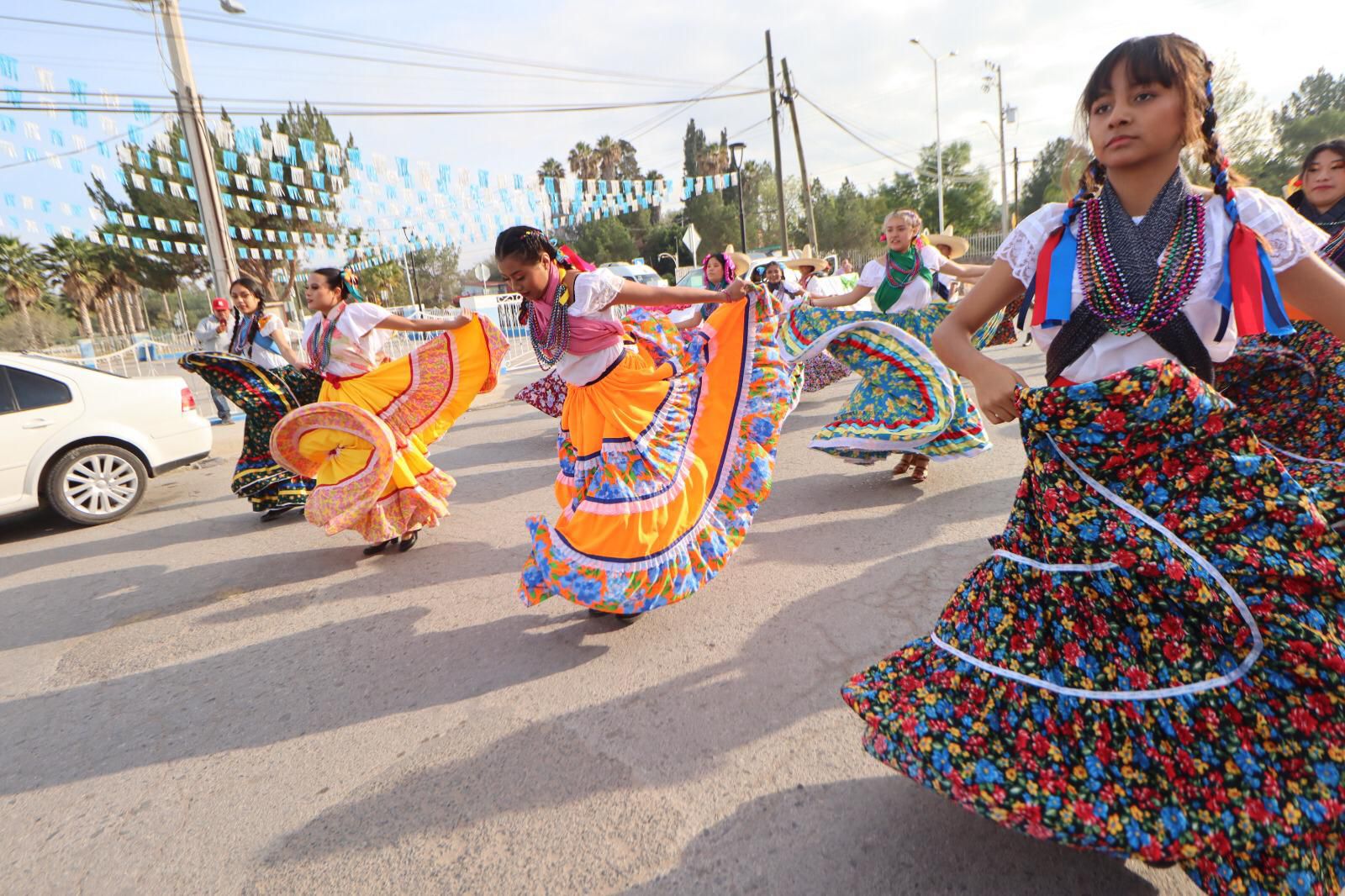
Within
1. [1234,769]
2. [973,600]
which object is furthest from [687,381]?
[1234,769]

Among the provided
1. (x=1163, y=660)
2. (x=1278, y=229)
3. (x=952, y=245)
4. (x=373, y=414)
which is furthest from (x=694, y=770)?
(x=952, y=245)

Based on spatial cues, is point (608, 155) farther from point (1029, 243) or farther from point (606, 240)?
point (1029, 243)

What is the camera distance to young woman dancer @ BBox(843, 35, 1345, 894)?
1.40m

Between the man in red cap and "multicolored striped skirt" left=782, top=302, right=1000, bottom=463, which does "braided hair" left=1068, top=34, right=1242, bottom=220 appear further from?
the man in red cap

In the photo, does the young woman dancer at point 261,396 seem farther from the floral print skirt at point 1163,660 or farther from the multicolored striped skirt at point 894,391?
the floral print skirt at point 1163,660

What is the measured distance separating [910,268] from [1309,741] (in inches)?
177

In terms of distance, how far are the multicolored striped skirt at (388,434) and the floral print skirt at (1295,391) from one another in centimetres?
420

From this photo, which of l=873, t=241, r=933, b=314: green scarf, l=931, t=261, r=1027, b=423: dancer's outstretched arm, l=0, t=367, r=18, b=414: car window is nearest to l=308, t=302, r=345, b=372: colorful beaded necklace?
l=0, t=367, r=18, b=414: car window

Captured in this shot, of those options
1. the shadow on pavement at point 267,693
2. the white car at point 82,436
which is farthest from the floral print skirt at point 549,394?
the shadow on pavement at point 267,693

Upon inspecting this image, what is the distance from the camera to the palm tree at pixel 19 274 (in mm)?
39062

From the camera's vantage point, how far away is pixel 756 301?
12.2 ft

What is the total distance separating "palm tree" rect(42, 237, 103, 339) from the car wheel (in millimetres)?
43207

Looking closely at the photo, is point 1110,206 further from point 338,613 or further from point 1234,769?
point 338,613

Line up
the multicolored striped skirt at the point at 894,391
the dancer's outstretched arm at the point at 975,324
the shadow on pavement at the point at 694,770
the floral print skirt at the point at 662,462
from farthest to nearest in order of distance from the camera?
the multicolored striped skirt at the point at 894,391 < the floral print skirt at the point at 662,462 < the shadow on pavement at the point at 694,770 < the dancer's outstretched arm at the point at 975,324
